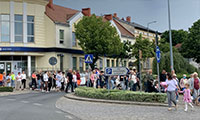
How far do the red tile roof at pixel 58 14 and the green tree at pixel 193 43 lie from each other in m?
30.6

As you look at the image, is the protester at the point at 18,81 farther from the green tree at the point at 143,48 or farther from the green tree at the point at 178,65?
the green tree at the point at 143,48

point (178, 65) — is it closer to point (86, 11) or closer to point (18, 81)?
point (18, 81)

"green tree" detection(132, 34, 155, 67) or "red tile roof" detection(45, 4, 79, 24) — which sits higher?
"red tile roof" detection(45, 4, 79, 24)

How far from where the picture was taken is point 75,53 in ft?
138

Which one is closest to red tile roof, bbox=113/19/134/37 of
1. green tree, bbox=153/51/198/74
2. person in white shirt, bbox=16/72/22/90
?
green tree, bbox=153/51/198/74

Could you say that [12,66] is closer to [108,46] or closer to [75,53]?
[75,53]

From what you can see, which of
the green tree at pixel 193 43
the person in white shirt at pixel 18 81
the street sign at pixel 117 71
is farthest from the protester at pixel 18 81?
the green tree at pixel 193 43

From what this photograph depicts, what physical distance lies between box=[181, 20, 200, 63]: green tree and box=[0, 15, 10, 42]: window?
41.7 m

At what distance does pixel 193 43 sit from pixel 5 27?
42.5 m

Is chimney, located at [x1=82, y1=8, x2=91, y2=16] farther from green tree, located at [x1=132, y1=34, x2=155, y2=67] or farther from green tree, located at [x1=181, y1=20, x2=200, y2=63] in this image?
green tree, located at [x1=181, y1=20, x2=200, y2=63]

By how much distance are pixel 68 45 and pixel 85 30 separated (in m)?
3.62

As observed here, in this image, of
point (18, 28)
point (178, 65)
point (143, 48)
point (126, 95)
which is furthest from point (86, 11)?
point (126, 95)

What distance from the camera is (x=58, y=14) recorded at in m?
41.8

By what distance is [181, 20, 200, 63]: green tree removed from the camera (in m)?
62.9
